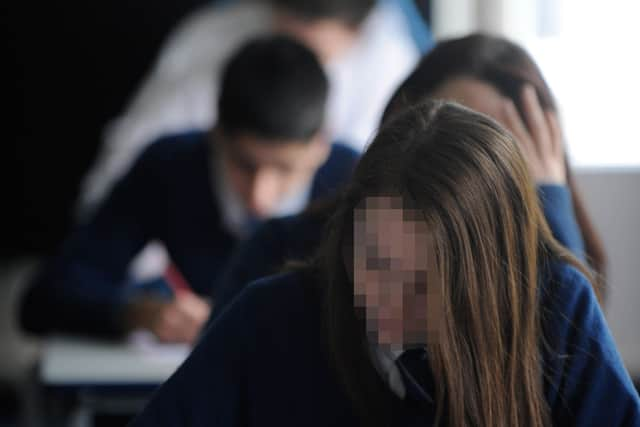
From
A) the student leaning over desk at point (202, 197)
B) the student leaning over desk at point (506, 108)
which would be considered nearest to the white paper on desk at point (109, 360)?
the student leaning over desk at point (202, 197)

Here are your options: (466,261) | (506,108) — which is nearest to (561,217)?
(506,108)

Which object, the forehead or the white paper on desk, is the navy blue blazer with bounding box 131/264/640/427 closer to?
the forehead

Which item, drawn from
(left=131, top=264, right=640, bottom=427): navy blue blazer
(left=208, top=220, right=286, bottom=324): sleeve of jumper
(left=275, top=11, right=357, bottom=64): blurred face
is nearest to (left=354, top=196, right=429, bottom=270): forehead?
(left=131, top=264, right=640, bottom=427): navy blue blazer

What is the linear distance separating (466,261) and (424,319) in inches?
2.3

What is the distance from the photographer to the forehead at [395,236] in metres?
0.83

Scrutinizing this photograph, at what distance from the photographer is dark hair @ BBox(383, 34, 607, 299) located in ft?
3.84

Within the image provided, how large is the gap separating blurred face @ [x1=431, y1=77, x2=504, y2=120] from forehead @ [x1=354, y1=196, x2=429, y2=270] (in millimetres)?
330

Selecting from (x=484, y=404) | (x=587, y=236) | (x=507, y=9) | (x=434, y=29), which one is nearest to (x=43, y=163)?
(x=434, y=29)

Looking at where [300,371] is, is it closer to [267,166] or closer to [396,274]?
[396,274]

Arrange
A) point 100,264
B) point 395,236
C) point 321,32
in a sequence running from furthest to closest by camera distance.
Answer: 1. point 321,32
2. point 100,264
3. point 395,236

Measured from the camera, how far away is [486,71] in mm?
1180

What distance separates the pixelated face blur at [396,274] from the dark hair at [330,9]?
5.50ft

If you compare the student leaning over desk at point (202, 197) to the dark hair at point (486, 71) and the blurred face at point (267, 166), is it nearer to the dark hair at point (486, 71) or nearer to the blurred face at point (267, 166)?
the blurred face at point (267, 166)

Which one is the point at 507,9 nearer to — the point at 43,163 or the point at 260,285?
the point at 43,163
